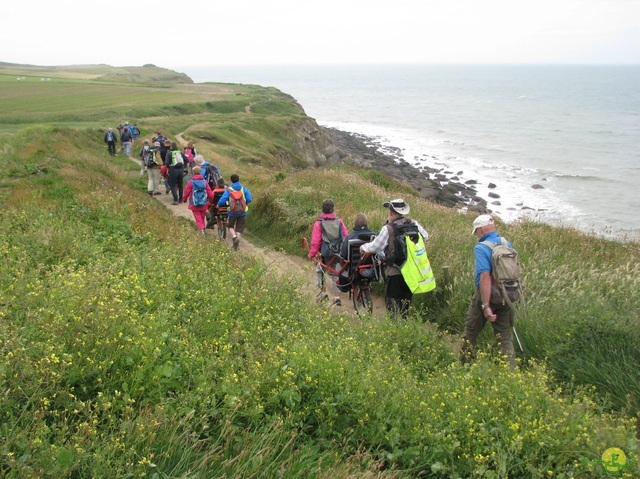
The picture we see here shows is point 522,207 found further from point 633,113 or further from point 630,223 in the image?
point 633,113

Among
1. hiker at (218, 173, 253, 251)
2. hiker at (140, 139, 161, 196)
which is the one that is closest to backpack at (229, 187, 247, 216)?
hiker at (218, 173, 253, 251)

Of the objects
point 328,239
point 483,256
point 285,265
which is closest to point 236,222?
point 285,265

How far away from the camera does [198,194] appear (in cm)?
Answer: 1248

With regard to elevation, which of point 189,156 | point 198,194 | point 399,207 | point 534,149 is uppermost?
point 189,156

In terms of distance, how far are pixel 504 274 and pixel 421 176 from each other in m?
41.8

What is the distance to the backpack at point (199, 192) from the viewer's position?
40.8 ft

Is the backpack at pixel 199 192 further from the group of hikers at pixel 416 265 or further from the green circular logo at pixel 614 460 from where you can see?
the green circular logo at pixel 614 460

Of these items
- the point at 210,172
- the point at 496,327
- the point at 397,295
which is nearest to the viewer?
the point at 496,327

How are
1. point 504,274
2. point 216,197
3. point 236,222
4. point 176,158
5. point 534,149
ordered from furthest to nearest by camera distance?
point 534,149 → point 176,158 → point 216,197 → point 236,222 → point 504,274

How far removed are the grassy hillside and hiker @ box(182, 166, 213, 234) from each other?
10.4 ft

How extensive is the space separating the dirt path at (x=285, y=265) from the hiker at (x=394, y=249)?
0.87 meters

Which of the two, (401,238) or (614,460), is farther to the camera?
(401,238)

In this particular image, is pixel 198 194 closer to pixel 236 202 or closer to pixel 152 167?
pixel 236 202

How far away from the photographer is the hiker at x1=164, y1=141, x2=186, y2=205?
16.0m
